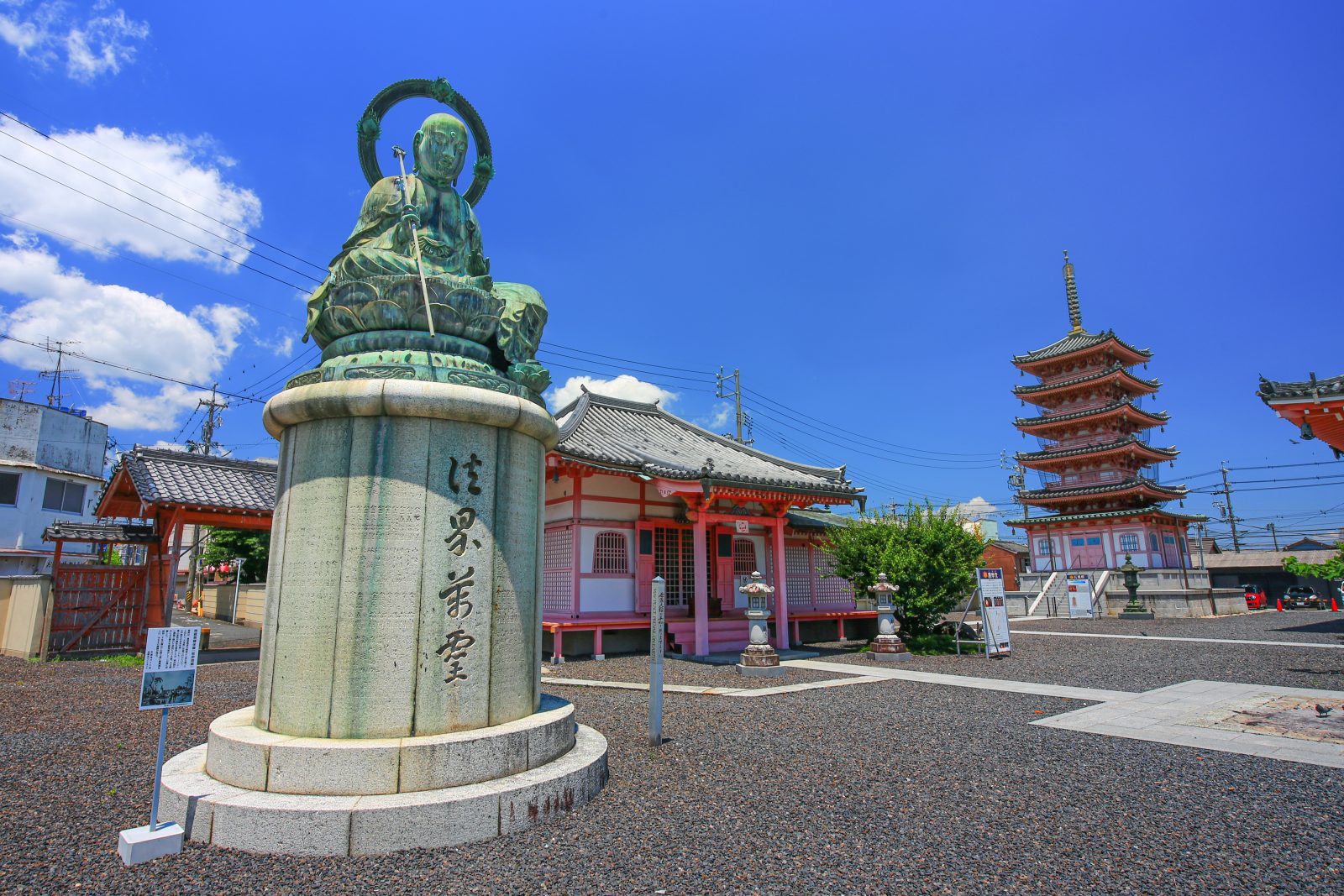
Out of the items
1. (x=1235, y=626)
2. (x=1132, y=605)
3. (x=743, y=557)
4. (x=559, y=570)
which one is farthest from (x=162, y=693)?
(x=1132, y=605)

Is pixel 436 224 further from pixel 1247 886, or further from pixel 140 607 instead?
pixel 140 607

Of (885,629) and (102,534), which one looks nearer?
(885,629)

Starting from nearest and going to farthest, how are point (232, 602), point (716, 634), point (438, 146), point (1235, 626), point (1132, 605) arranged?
point (438, 146), point (716, 634), point (1235, 626), point (1132, 605), point (232, 602)

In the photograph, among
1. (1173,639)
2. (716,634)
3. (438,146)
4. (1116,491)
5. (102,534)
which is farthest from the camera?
(1116,491)

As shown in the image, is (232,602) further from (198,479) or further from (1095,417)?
(1095,417)

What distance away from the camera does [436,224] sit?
5.61 metres

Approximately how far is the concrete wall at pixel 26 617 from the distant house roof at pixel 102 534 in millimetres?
952

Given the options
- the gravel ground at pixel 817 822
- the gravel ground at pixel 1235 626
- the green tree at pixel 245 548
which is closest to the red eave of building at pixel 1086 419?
the gravel ground at pixel 1235 626

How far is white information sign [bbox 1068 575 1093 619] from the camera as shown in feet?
90.4

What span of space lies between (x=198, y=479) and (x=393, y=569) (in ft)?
43.0

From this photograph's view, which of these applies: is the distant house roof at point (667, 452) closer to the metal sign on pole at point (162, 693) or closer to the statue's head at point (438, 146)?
the statue's head at point (438, 146)

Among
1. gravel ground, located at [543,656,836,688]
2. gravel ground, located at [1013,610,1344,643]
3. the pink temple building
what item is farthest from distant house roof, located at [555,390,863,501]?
gravel ground, located at [1013,610,1344,643]

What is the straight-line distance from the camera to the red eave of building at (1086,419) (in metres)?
34.4

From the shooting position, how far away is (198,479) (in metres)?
14.5
